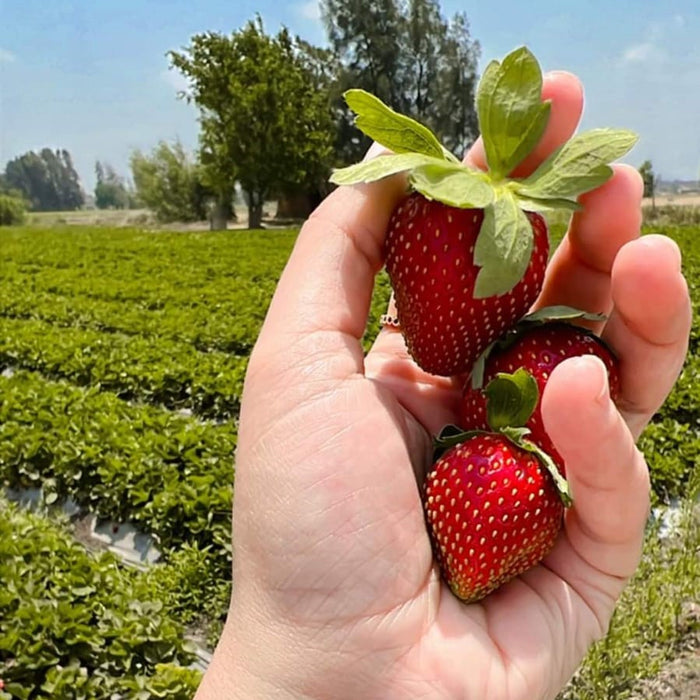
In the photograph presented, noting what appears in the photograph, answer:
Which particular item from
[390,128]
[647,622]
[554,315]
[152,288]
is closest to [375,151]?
[390,128]

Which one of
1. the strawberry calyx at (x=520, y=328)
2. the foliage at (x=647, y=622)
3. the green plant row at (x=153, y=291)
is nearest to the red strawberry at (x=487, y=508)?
the strawberry calyx at (x=520, y=328)

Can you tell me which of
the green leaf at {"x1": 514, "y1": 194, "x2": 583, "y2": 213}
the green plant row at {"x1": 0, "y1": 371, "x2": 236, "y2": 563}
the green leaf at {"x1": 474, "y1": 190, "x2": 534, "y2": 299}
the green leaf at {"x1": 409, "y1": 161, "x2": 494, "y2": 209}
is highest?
the green leaf at {"x1": 409, "y1": 161, "x2": 494, "y2": 209}

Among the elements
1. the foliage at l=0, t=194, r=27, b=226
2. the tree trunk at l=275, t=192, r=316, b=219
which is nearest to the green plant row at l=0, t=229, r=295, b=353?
the tree trunk at l=275, t=192, r=316, b=219

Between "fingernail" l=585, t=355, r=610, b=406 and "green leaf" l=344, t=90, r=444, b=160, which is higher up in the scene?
"green leaf" l=344, t=90, r=444, b=160

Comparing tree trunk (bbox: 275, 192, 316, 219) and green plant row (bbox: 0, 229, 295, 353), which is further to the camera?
tree trunk (bbox: 275, 192, 316, 219)

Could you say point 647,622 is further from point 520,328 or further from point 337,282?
point 337,282

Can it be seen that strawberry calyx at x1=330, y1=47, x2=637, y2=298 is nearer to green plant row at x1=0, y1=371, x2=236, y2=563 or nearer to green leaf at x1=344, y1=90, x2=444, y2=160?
green leaf at x1=344, y1=90, x2=444, y2=160

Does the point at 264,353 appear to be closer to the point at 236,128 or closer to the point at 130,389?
the point at 130,389

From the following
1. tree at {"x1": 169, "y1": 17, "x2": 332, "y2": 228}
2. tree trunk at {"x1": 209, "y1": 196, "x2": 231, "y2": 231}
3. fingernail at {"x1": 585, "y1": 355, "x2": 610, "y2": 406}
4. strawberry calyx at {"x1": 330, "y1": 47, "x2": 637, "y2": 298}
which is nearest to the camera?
fingernail at {"x1": 585, "y1": 355, "x2": 610, "y2": 406}
